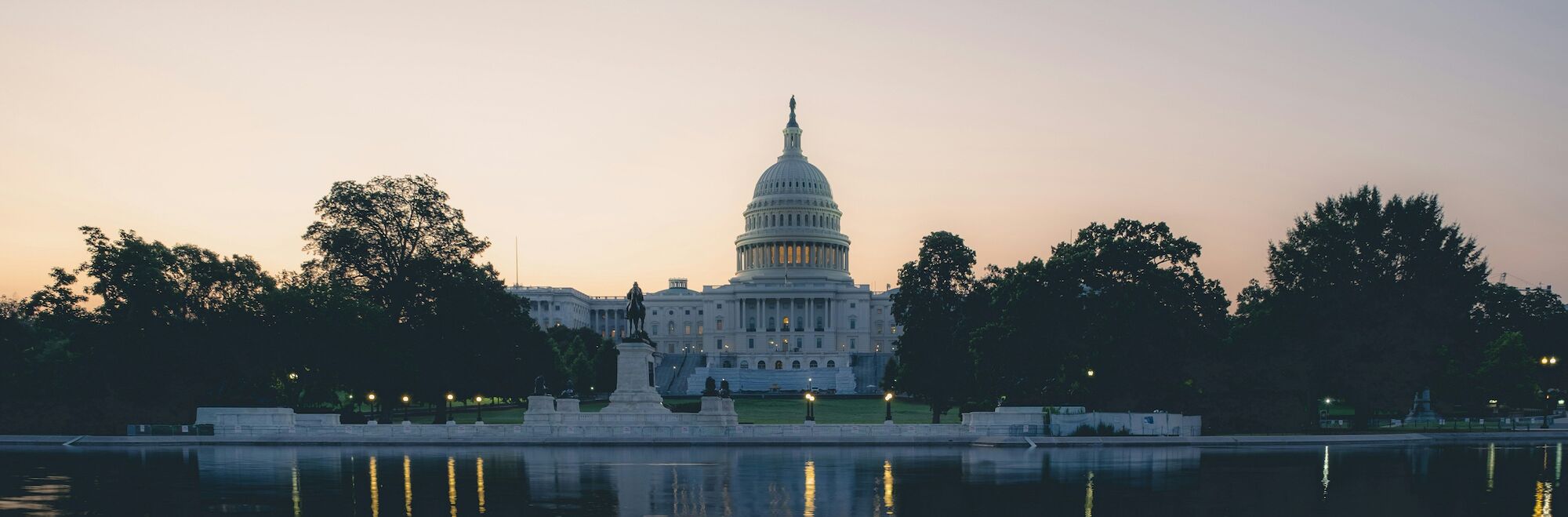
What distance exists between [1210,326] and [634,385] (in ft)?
95.5

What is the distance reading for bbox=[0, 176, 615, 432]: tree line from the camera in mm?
58375

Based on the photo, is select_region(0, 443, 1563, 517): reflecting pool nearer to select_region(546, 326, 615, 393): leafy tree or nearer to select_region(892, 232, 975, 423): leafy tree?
select_region(892, 232, 975, 423): leafy tree

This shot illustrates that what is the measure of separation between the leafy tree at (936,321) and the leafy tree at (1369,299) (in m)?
15.4

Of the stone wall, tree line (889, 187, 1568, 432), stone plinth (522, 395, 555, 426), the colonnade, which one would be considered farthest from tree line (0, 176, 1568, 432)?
the colonnade

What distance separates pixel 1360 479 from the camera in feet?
112

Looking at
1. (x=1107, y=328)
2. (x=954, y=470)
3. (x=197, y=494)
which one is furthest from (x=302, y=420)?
(x=1107, y=328)

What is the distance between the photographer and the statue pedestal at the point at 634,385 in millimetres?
57119

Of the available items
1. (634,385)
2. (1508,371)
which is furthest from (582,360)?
(1508,371)

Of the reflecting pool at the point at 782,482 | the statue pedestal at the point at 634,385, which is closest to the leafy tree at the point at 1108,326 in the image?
the reflecting pool at the point at 782,482

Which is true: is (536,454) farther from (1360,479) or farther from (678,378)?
(678,378)

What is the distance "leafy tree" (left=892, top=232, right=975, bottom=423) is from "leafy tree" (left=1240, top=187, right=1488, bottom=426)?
15445mm

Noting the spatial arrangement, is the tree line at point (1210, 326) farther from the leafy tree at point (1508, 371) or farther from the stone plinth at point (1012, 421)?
the stone plinth at point (1012, 421)

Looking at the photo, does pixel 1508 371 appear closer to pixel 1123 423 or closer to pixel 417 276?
pixel 1123 423

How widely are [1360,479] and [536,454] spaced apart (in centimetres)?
2796
